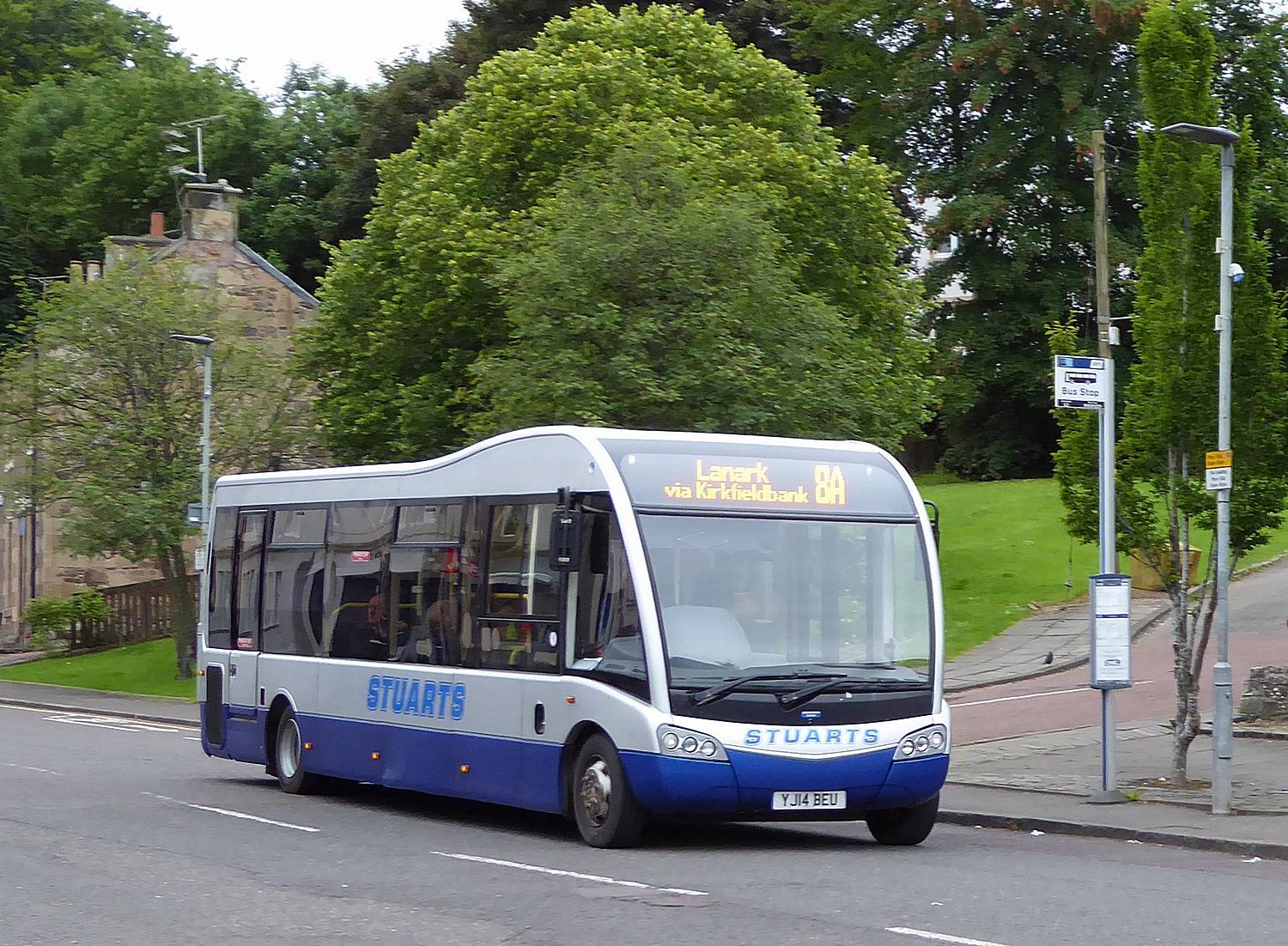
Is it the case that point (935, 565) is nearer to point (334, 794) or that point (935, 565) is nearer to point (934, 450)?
point (334, 794)

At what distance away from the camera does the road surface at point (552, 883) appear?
944 cm

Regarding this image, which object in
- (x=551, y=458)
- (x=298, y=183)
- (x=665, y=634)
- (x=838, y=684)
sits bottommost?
(x=838, y=684)

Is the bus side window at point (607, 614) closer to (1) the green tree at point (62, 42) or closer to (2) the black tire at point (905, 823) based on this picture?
(2) the black tire at point (905, 823)

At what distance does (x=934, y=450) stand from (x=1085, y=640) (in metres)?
36.0

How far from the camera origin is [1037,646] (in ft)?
107

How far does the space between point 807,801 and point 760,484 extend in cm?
240

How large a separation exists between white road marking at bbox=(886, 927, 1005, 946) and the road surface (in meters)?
0.03

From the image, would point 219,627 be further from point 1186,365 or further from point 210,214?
point 210,214

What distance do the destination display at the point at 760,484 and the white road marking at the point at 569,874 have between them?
2778 mm

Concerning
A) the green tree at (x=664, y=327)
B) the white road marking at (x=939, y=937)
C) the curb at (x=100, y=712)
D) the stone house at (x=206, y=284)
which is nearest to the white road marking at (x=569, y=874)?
the white road marking at (x=939, y=937)

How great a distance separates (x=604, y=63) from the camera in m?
34.3

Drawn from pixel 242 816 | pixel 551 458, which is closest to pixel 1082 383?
pixel 551 458

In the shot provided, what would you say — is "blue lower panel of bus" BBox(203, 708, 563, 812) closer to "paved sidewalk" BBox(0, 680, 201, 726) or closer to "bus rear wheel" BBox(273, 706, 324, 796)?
"bus rear wheel" BBox(273, 706, 324, 796)

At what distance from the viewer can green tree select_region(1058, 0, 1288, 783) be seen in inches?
648
